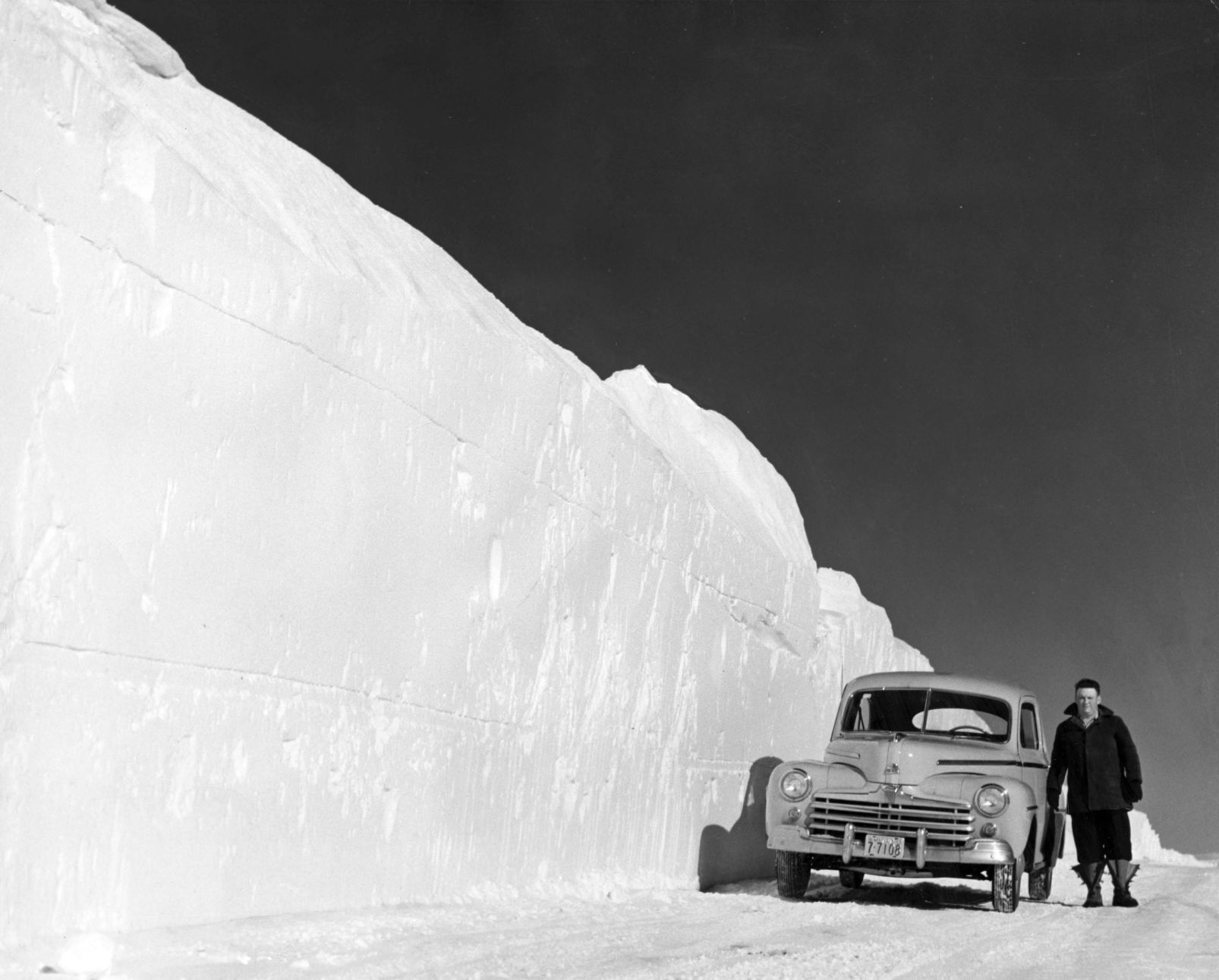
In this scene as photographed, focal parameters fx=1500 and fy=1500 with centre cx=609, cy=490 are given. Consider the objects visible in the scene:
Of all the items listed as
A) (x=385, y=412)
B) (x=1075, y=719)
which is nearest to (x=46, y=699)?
(x=385, y=412)

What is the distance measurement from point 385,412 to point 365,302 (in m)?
0.66

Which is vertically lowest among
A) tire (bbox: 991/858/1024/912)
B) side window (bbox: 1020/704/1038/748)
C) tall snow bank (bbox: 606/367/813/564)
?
tire (bbox: 991/858/1024/912)

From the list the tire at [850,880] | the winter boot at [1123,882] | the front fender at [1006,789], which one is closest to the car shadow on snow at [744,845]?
the tire at [850,880]

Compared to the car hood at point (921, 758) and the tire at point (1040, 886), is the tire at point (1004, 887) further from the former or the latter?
the tire at point (1040, 886)

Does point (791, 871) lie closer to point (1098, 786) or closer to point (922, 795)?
point (922, 795)

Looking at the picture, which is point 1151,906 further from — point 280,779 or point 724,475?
point 724,475

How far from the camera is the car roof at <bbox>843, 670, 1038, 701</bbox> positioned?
12633mm

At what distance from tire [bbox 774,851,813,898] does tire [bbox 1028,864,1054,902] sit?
7.06 ft

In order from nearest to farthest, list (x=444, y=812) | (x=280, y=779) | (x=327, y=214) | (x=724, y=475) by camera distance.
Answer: (x=280, y=779)
(x=444, y=812)
(x=327, y=214)
(x=724, y=475)

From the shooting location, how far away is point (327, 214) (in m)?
10.4

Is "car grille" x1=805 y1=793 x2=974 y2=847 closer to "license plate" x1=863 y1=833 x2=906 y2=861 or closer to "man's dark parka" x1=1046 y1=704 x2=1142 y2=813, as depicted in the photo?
"license plate" x1=863 y1=833 x2=906 y2=861

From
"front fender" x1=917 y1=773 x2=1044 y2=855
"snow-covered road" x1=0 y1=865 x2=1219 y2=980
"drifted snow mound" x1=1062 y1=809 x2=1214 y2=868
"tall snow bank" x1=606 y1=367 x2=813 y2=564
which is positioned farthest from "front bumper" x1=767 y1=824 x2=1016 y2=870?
"drifted snow mound" x1=1062 y1=809 x2=1214 y2=868

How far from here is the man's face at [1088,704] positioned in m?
12.0

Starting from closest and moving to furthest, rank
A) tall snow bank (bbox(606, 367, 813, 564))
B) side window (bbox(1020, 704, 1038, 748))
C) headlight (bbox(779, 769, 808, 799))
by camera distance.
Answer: headlight (bbox(779, 769, 808, 799)) < side window (bbox(1020, 704, 1038, 748)) < tall snow bank (bbox(606, 367, 813, 564))
